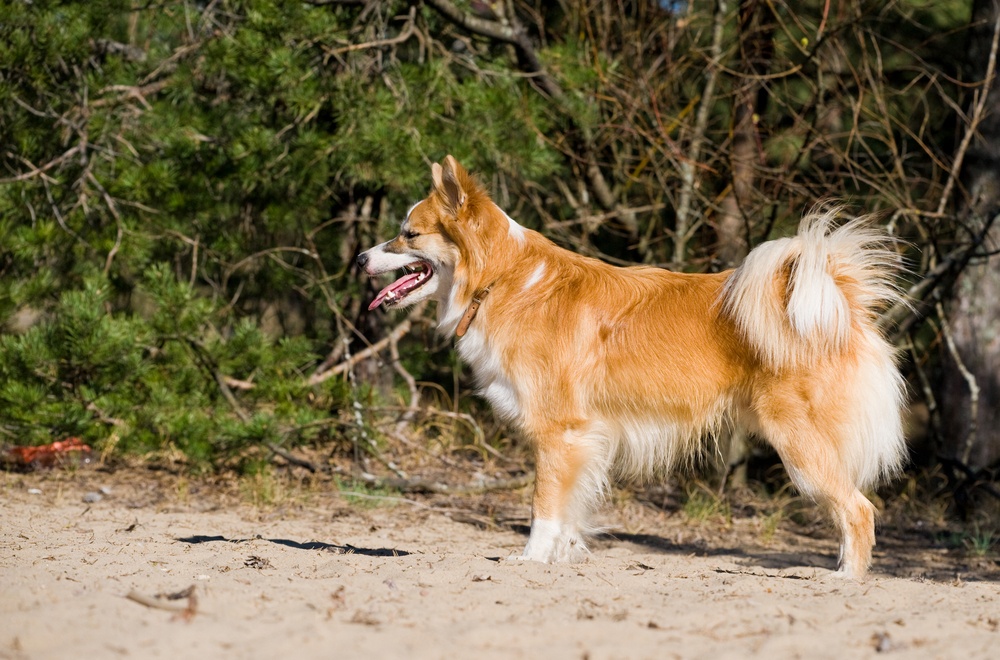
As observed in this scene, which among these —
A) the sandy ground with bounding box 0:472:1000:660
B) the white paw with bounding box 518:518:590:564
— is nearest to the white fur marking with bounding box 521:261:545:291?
the white paw with bounding box 518:518:590:564

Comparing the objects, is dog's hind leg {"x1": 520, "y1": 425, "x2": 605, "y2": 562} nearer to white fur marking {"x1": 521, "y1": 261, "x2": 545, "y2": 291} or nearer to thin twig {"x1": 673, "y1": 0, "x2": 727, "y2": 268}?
white fur marking {"x1": 521, "y1": 261, "x2": 545, "y2": 291}

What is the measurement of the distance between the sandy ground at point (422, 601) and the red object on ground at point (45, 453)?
53.6 inches

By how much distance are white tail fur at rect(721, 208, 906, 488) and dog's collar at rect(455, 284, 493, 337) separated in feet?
4.27

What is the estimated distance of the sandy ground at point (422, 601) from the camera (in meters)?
3.17

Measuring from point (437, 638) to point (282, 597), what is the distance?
0.77 metres

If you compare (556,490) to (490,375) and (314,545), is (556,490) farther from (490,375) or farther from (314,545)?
(314,545)

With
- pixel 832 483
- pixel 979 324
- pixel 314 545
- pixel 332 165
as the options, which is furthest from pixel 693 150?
pixel 314 545

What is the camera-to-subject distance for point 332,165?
23.6 ft

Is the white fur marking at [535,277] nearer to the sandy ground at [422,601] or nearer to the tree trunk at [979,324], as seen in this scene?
the sandy ground at [422,601]

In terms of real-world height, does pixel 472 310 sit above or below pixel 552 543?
above

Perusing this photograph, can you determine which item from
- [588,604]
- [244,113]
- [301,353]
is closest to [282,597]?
[588,604]

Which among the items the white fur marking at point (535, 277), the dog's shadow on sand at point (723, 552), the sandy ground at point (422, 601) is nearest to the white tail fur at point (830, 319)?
the sandy ground at point (422, 601)

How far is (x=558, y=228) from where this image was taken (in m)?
8.06

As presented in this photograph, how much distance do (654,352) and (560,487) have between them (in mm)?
859
